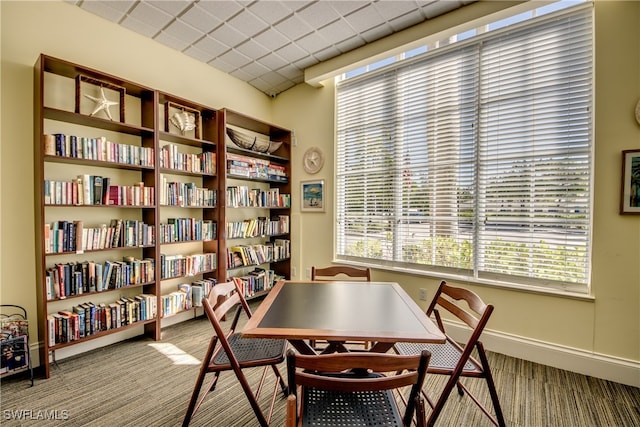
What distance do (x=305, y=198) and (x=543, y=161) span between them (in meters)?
2.65

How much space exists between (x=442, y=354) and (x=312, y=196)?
2.60 m

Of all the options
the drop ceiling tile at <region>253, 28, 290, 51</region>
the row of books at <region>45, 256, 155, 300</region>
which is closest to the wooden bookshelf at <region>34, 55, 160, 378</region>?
the row of books at <region>45, 256, 155, 300</region>

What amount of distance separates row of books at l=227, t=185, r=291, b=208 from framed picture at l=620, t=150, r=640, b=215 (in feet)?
11.1

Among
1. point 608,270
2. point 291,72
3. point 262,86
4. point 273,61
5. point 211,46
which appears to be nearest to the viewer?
point 608,270

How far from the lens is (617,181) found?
2084mm

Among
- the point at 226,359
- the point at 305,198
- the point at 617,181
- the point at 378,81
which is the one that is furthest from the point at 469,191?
the point at 226,359

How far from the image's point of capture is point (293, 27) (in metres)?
2.80

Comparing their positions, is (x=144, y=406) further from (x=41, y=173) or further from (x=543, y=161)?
(x=543, y=161)

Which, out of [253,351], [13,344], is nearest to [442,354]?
[253,351]

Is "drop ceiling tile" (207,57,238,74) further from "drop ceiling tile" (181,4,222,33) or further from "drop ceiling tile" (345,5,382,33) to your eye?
"drop ceiling tile" (345,5,382,33)

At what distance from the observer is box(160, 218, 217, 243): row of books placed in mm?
2902

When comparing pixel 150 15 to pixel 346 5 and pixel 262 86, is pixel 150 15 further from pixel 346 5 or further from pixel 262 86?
pixel 346 5

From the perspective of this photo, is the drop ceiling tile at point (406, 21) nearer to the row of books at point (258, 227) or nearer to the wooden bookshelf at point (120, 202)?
the wooden bookshelf at point (120, 202)

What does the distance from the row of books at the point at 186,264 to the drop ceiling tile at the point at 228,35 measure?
2.38 m
